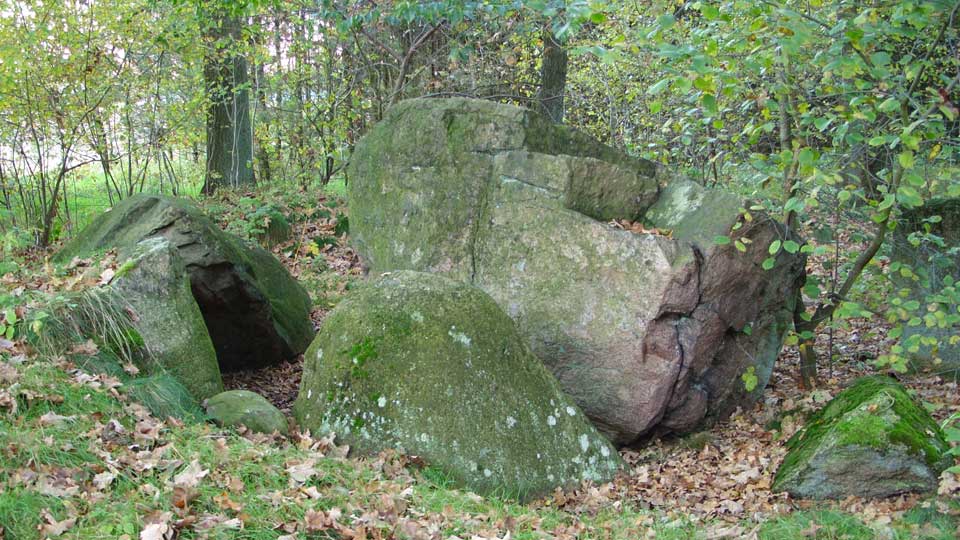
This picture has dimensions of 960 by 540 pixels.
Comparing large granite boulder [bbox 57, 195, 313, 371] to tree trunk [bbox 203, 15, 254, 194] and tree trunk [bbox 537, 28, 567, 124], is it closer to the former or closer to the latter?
tree trunk [bbox 203, 15, 254, 194]

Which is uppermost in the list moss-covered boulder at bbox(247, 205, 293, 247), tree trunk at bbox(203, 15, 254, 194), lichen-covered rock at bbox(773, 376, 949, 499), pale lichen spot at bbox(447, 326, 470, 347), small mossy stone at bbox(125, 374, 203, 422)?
tree trunk at bbox(203, 15, 254, 194)

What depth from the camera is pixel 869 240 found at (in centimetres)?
704

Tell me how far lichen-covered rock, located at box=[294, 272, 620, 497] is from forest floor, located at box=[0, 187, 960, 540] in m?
0.22

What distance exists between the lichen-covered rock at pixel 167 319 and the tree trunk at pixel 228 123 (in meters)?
7.18

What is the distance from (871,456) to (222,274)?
5585 millimetres

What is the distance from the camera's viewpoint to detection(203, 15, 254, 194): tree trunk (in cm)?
1315

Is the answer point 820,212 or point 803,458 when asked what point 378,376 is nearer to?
point 803,458

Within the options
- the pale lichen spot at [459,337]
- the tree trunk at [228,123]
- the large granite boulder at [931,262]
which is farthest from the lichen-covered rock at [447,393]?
the tree trunk at [228,123]

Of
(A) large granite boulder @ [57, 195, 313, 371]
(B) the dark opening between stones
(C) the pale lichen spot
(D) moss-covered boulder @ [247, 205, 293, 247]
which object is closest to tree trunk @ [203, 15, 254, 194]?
(D) moss-covered boulder @ [247, 205, 293, 247]

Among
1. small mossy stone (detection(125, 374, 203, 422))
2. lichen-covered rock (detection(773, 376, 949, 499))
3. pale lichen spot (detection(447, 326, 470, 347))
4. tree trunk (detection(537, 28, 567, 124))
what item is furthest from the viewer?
tree trunk (detection(537, 28, 567, 124))

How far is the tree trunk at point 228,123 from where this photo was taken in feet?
43.1

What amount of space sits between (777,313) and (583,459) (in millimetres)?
2547

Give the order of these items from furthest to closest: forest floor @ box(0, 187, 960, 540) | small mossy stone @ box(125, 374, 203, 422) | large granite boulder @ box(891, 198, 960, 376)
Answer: large granite boulder @ box(891, 198, 960, 376), small mossy stone @ box(125, 374, 203, 422), forest floor @ box(0, 187, 960, 540)

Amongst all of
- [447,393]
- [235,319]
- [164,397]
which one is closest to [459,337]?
[447,393]
